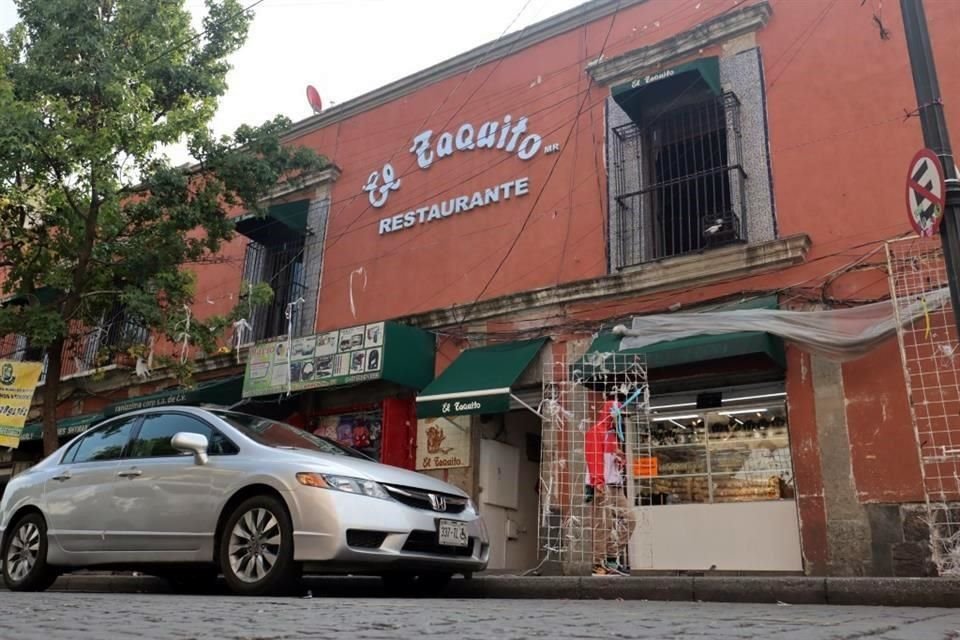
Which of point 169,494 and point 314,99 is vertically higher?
point 314,99

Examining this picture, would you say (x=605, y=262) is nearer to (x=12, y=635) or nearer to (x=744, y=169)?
(x=744, y=169)

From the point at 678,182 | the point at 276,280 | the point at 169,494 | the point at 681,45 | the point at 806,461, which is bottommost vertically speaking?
the point at 169,494

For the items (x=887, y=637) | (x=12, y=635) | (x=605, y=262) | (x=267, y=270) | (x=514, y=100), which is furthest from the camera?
(x=267, y=270)

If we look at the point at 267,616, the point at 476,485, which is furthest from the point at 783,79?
the point at 267,616

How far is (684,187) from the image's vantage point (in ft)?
33.4

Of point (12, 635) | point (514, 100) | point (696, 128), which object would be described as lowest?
point (12, 635)

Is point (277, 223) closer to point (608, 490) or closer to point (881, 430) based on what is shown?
point (608, 490)

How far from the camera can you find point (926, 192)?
227 inches

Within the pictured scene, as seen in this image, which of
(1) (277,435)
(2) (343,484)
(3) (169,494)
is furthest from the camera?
(1) (277,435)

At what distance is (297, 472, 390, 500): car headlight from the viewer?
559 cm

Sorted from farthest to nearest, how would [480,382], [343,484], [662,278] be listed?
[480,382] → [662,278] → [343,484]

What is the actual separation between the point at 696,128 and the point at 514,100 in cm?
273

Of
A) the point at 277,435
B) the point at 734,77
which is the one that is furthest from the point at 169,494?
the point at 734,77

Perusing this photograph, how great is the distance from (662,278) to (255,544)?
565 centimetres
